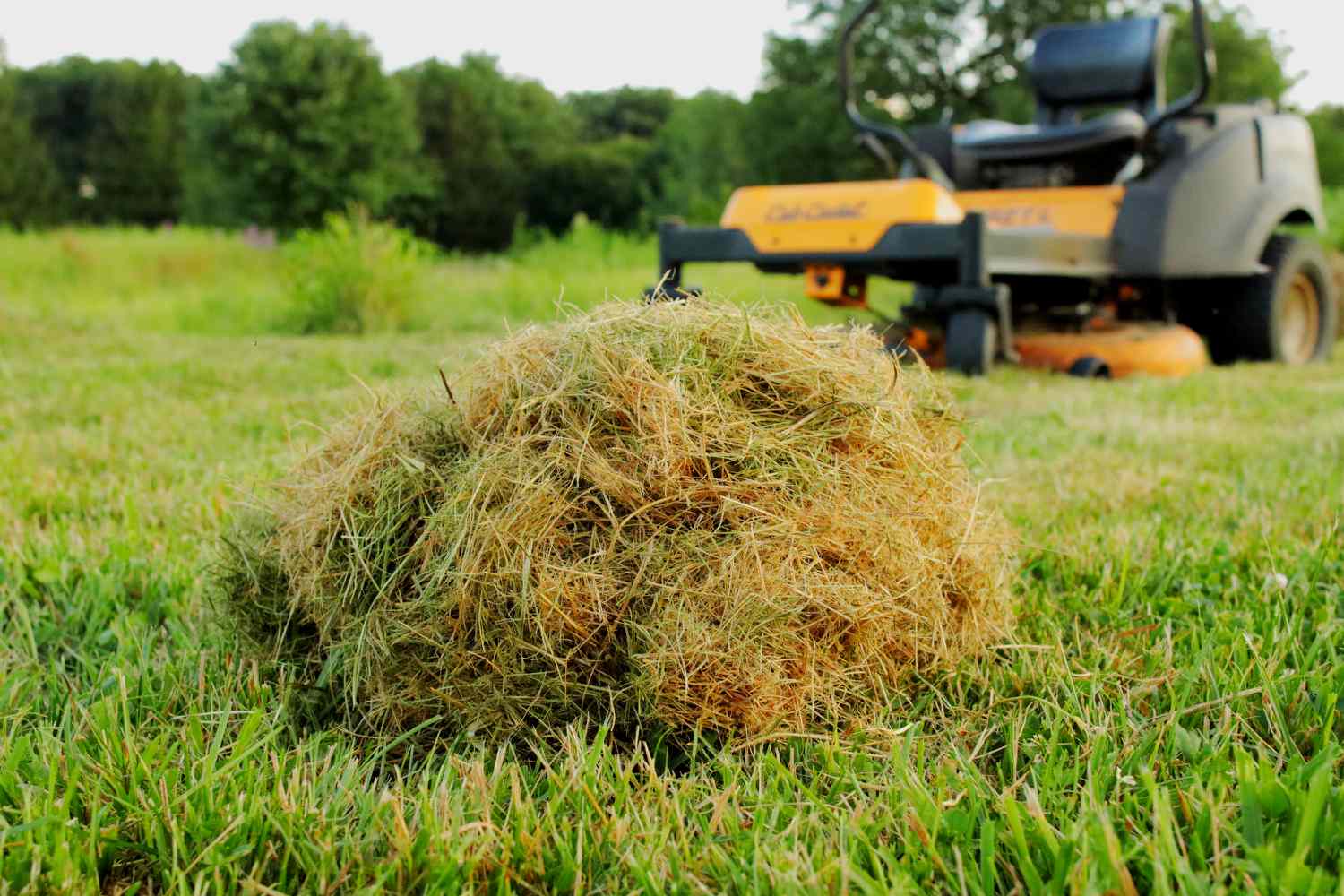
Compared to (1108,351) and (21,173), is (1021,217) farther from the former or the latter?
(21,173)

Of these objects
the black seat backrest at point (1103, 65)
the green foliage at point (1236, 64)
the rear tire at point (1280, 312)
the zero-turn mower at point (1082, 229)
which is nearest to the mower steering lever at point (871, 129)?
the zero-turn mower at point (1082, 229)

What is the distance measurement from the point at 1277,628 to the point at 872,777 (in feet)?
2.57

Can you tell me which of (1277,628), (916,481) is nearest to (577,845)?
(916,481)

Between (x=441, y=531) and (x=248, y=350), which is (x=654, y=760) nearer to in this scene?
(x=441, y=531)

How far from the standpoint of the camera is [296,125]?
2089 cm

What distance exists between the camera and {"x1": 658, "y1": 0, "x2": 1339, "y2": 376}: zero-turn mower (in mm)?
4543

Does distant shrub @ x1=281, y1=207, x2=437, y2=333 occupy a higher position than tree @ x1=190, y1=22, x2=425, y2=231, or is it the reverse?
tree @ x1=190, y1=22, x2=425, y2=231

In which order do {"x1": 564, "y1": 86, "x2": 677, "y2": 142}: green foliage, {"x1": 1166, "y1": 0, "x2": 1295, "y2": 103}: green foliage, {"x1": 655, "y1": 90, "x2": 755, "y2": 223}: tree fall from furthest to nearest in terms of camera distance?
1. {"x1": 564, "y1": 86, "x2": 677, "y2": 142}: green foliage
2. {"x1": 655, "y1": 90, "x2": 755, "y2": 223}: tree
3. {"x1": 1166, "y1": 0, "x2": 1295, "y2": 103}: green foliage

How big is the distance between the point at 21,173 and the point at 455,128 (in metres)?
10.5

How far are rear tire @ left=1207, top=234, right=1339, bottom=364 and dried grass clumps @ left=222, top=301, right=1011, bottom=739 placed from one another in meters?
4.84

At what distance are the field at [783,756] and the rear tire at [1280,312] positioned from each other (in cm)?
317

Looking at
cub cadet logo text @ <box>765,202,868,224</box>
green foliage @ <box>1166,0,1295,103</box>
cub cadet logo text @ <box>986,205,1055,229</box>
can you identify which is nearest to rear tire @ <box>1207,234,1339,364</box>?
cub cadet logo text @ <box>986,205,1055,229</box>

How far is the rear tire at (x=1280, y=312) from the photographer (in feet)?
18.4

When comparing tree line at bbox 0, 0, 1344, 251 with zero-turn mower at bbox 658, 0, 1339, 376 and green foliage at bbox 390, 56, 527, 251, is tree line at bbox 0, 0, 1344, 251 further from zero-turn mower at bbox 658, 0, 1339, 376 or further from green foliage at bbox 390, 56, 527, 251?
zero-turn mower at bbox 658, 0, 1339, 376
